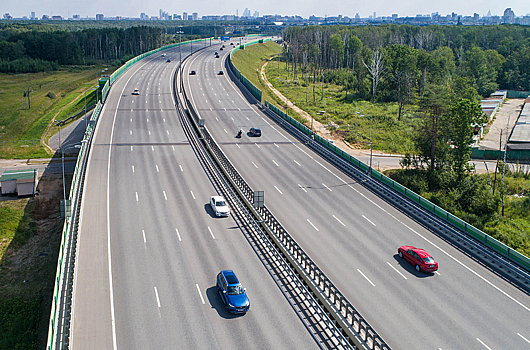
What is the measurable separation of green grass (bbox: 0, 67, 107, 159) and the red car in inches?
2211

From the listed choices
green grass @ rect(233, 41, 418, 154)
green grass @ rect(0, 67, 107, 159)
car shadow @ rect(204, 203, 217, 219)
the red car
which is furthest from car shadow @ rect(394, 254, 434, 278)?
green grass @ rect(0, 67, 107, 159)

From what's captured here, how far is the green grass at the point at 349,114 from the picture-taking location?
7538 centimetres

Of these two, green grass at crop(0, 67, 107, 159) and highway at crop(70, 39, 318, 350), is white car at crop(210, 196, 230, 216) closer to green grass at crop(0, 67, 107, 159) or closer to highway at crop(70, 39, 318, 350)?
highway at crop(70, 39, 318, 350)

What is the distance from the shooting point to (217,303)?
2675 centimetres

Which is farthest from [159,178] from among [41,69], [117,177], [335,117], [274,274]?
[41,69]

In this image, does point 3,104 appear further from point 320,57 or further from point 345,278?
point 345,278

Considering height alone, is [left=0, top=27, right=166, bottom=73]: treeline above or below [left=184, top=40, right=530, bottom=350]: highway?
above

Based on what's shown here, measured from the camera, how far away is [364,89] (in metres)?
111

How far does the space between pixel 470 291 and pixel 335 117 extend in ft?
206

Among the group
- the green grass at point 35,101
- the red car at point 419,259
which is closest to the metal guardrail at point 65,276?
the red car at point 419,259

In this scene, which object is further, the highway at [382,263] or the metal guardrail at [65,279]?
the highway at [382,263]

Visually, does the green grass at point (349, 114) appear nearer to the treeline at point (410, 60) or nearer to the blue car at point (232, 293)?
the treeline at point (410, 60)

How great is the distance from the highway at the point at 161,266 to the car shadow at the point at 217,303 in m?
0.06

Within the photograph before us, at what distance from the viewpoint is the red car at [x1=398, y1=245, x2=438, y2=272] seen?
3111 centimetres
